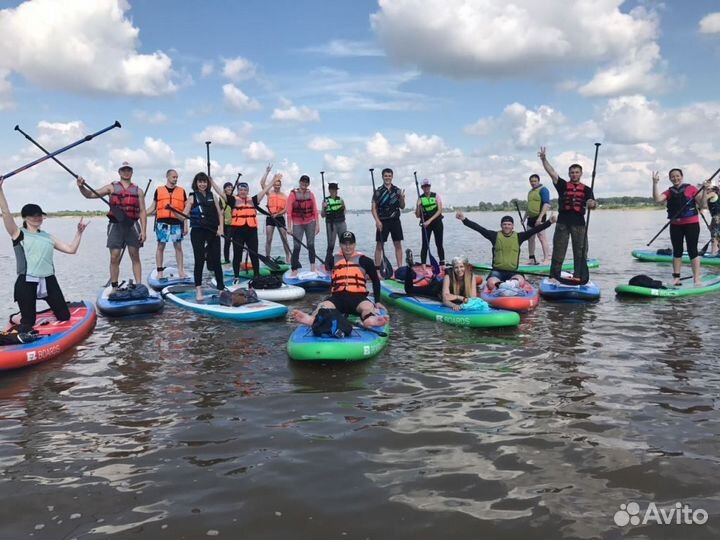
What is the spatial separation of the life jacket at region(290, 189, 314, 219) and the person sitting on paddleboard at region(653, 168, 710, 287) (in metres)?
8.10

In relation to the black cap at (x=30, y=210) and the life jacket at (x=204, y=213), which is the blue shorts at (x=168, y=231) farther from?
the black cap at (x=30, y=210)

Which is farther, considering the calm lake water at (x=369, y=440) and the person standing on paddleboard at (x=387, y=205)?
the person standing on paddleboard at (x=387, y=205)

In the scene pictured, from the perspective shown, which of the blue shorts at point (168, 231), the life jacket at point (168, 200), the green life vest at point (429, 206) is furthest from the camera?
the green life vest at point (429, 206)

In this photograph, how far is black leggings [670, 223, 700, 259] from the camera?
11.4m

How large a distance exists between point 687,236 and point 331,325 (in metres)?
8.76

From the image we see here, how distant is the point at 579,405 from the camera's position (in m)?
5.44

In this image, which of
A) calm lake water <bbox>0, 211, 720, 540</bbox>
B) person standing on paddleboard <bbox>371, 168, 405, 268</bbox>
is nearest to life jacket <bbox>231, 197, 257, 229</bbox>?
person standing on paddleboard <bbox>371, 168, 405, 268</bbox>

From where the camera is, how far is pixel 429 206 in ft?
44.9

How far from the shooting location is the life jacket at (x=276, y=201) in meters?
15.0

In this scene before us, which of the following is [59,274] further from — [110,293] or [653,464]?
[653,464]

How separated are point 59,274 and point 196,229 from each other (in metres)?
12.1

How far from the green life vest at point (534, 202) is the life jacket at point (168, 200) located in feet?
31.2

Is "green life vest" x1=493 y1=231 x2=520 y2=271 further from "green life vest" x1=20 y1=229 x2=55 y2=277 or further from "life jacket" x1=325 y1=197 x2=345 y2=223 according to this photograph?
"green life vest" x1=20 y1=229 x2=55 y2=277

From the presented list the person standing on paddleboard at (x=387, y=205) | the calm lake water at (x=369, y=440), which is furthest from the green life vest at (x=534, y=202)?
the calm lake water at (x=369, y=440)
